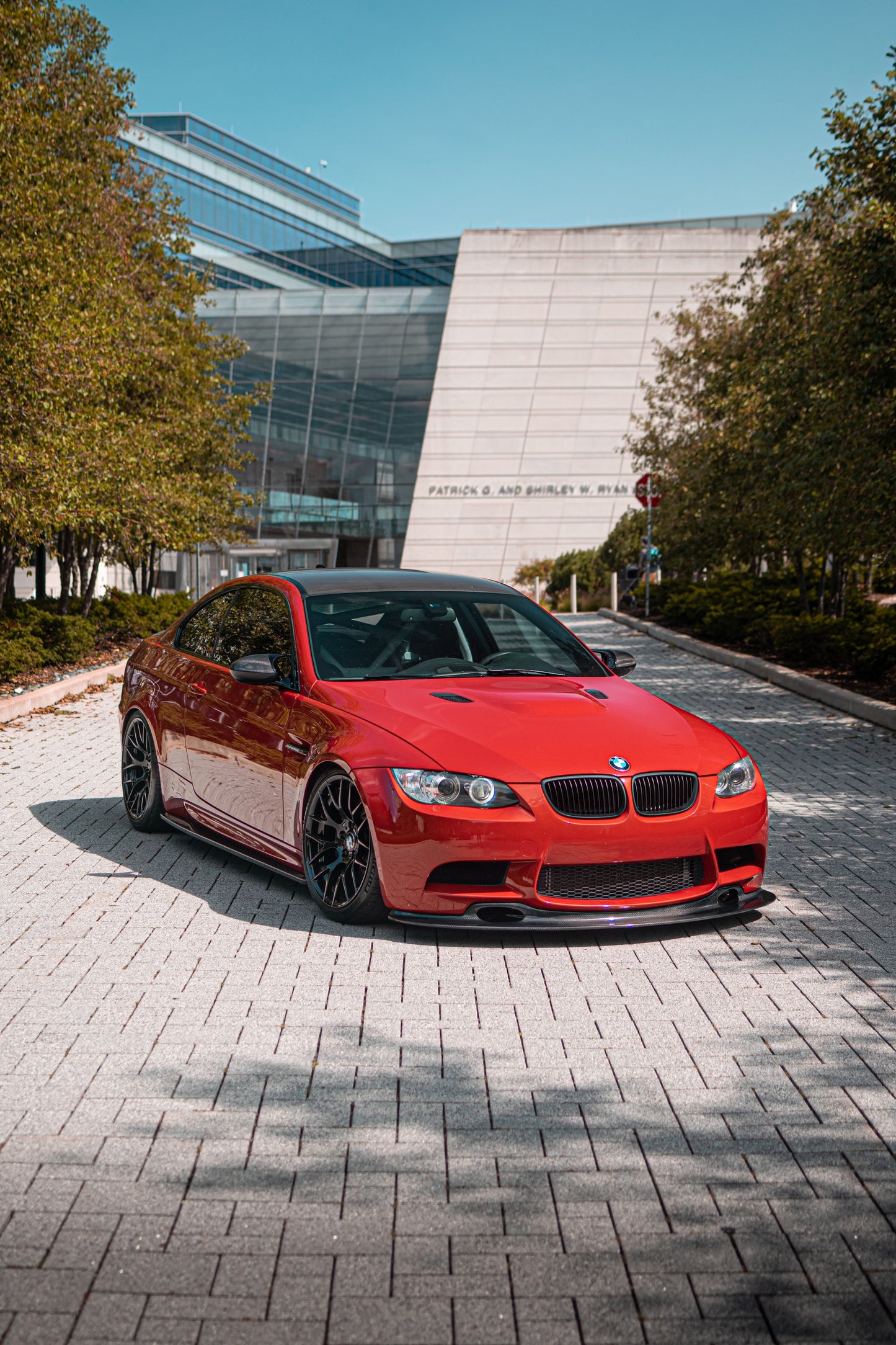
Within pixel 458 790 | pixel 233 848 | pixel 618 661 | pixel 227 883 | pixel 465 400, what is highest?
pixel 465 400

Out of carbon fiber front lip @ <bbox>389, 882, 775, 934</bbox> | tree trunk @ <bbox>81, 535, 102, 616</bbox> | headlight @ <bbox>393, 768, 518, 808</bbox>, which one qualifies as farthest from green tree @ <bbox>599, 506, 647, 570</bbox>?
headlight @ <bbox>393, 768, 518, 808</bbox>

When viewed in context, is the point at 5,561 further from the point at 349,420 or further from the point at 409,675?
the point at 349,420

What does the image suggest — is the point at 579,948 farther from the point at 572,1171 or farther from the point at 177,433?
the point at 177,433

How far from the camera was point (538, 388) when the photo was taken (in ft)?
187

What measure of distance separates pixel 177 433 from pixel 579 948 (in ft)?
65.2

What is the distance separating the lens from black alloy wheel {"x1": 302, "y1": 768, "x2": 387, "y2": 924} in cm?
577

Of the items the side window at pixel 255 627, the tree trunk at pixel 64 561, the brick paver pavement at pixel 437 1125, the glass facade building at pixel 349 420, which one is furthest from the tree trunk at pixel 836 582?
the glass facade building at pixel 349 420

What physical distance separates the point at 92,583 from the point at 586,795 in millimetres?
20601

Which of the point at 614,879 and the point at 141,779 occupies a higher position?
the point at 614,879

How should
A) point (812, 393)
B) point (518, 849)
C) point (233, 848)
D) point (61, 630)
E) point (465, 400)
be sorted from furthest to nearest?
point (465, 400), point (61, 630), point (812, 393), point (233, 848), point (518, 849)

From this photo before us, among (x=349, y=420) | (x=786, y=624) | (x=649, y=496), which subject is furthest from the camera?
(x=349, y=420)

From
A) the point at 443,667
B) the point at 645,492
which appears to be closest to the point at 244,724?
the point at 443,667

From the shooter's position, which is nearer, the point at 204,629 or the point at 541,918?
the point at 541,918

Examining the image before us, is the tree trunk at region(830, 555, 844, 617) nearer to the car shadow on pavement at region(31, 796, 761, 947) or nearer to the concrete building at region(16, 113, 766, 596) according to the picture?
the car shadow on pavement at region(31, 796, 761, 947)
